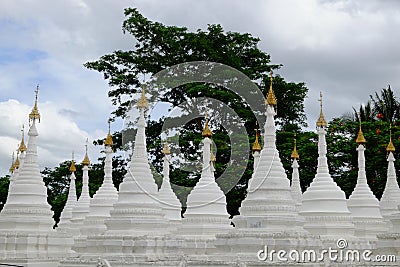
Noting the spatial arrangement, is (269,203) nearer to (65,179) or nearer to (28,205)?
(28,205)

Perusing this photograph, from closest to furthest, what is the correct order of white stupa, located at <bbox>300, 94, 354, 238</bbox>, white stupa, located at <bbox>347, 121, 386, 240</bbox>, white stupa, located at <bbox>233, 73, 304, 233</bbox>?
white stupa, located at <bbox>233, 73, 304, 233</bbox> < white stupa, located at <bbox>300, 94, 354, 238</bbox> < white stupa, located at <bbox>347, 121, 386, 240</bbox>

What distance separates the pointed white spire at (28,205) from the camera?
25.9m

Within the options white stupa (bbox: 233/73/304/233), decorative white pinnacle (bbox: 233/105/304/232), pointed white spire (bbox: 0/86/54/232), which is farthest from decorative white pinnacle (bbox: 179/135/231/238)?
pointed white spire (bbox: 0/86/54/232)

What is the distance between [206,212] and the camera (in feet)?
83.1

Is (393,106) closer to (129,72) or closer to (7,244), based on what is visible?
(129,72)

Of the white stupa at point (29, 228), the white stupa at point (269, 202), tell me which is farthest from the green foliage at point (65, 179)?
the white stupa at point (269, 202)

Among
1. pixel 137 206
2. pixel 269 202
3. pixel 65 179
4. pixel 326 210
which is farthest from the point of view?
pixel 65 179

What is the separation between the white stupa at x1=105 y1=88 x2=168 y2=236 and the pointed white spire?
4.93 m

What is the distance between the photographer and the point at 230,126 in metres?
42.5

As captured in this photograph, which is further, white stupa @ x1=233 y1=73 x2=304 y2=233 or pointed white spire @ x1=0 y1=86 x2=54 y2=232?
pointed white spire @ x1=0 y1=86 x2=54 y2=232

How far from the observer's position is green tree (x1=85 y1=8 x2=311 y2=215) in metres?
42.3

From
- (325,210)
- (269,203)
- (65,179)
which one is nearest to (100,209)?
(325,210)

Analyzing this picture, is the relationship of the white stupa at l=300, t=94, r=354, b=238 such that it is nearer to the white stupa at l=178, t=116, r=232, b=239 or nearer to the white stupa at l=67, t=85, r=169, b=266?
the white stupa at l=178, t=116, r=232, b=239

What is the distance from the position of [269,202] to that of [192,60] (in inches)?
1028
